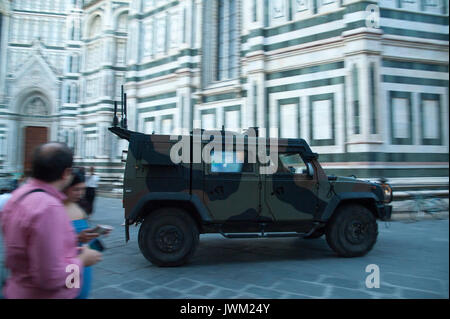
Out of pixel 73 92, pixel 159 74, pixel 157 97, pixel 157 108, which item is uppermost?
pixel 73 92

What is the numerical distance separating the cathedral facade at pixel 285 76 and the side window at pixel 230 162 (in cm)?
604

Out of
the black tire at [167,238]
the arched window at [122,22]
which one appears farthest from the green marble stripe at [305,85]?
the arched window at [122,22]

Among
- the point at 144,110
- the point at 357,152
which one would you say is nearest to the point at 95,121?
the point at 144,110

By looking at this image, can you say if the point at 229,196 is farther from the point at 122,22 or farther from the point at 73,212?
the point at 122,22

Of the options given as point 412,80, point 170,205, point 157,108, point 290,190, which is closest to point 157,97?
point 157,108

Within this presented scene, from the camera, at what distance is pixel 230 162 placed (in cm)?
527

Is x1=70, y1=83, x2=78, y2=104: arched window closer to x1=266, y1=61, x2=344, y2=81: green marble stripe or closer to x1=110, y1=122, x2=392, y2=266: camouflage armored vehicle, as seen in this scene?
x1=266, y1=61, x2=344, y2=81: green marble stripe

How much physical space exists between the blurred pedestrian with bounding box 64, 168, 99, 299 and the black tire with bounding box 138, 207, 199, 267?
2.49 meters

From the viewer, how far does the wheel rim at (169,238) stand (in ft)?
16.3

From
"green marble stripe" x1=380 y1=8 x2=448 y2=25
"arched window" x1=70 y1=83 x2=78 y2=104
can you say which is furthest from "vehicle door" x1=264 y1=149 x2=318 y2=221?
"arched window" x1=70 y1=83 x2=78 y2=104

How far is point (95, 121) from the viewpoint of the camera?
20.0 m

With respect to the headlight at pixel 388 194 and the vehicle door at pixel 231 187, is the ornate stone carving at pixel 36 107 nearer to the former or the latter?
the vehicle door at pixel 231 187

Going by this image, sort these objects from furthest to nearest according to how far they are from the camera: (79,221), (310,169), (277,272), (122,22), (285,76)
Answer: (122,22)
(285,76)
(310,169)
(277,272)
(79,221)

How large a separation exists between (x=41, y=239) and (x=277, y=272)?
3894 millimetres
